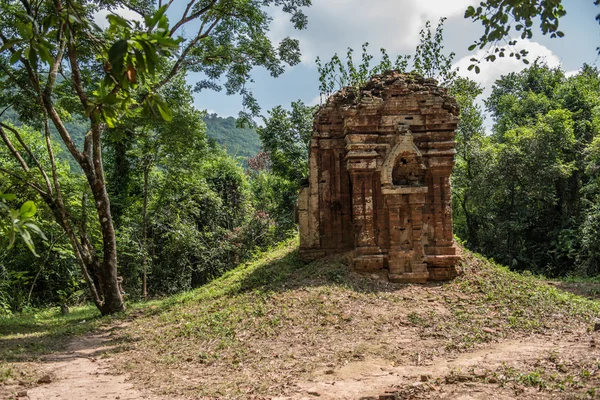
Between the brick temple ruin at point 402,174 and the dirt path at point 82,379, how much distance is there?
15.6ft

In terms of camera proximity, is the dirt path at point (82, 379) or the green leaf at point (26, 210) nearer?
the green leaf at point (26, 210)

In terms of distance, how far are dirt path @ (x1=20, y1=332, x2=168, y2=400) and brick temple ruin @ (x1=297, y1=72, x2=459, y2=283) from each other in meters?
4.74

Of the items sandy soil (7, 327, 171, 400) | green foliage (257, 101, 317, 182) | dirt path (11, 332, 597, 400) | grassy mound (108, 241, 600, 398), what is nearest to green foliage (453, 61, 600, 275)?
green foliage (257, 101, 317, 182)

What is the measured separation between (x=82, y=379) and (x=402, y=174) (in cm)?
660

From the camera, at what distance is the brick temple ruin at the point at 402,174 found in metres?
9.17

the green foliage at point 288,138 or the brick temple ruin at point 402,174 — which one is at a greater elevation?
the green foliage at point 288,138

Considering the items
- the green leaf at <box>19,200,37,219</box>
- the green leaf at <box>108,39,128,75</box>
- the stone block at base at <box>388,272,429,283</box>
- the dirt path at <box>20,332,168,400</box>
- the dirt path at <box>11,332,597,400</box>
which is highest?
the green leaf at <box>108,39,128,75</box>

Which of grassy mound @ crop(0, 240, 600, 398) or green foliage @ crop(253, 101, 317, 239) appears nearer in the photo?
grassy mound @ crop(0, 240, 600, 398)

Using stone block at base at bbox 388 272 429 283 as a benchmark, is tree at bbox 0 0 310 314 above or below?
above

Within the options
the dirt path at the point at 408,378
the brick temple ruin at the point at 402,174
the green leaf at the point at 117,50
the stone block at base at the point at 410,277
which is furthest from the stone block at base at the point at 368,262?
the green leaf at the point at 117,50

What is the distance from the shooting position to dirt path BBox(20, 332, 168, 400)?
16.1 feet

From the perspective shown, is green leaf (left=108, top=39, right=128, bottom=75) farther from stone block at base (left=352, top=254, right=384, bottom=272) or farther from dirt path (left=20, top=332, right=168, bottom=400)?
stone block at base (left=352, top=254, right=384, bottom=272)

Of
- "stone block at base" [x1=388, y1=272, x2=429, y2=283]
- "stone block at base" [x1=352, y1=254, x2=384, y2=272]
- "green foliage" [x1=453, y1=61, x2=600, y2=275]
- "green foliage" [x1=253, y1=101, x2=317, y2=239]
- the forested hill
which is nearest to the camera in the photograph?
"stone block at base" [x1=388, y1=272, x2=429, y2=283]

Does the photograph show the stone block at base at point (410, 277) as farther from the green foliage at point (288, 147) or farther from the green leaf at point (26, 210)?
the green foliage at point (288, 147)
